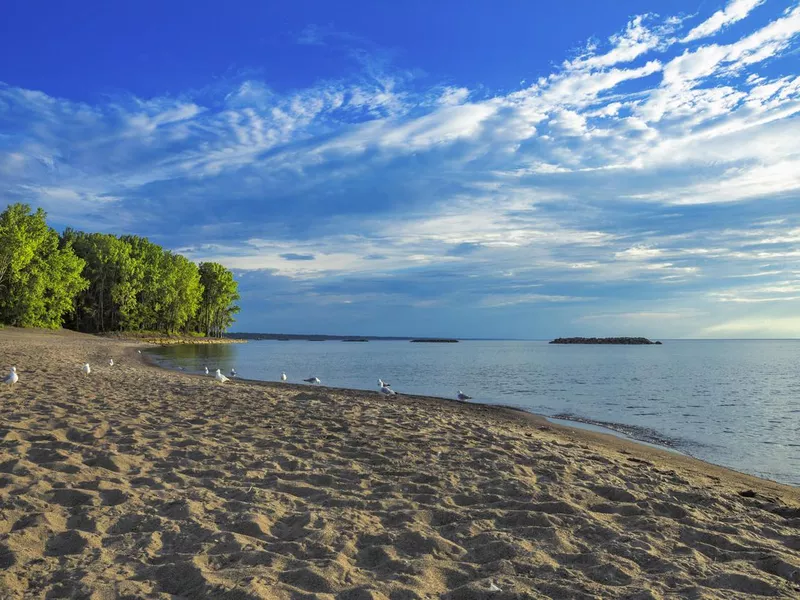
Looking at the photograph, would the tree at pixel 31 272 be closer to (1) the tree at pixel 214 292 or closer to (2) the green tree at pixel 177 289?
(2) the green tree at pixel 177 289

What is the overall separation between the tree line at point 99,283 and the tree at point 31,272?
0.08 metres

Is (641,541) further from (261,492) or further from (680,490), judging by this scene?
(261,492)

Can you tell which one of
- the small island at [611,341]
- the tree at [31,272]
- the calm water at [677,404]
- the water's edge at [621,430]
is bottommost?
the water's edge at [621,430]

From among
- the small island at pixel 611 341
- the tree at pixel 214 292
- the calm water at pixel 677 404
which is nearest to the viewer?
the calm water at pixel 677 404

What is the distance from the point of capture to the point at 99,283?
232ft

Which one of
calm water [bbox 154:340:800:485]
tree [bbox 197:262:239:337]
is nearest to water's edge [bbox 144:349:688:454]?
calm water [bbox 154:340:800:485]

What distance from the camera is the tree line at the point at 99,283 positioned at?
5238 cm

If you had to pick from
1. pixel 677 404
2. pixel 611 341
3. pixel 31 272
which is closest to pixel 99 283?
pixel 31 272

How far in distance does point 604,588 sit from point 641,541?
119 cm

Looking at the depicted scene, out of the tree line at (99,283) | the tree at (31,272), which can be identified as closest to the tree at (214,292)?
the tree line at (99,283)

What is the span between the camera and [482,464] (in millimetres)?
7520

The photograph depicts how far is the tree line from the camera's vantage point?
172 ft

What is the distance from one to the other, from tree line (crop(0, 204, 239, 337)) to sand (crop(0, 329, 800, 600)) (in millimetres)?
53168

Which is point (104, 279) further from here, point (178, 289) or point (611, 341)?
point (611, 341)
